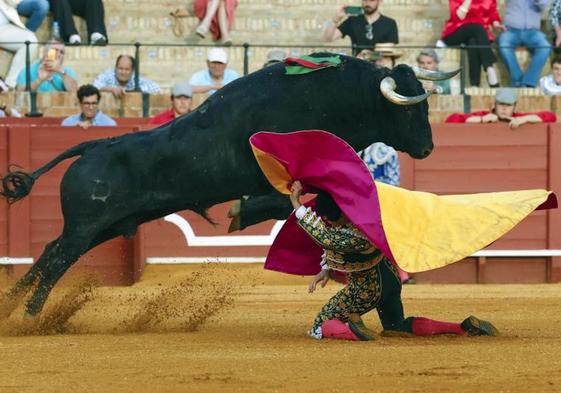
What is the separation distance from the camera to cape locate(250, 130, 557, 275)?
6555mm

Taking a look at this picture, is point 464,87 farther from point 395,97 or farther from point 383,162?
point 395,97

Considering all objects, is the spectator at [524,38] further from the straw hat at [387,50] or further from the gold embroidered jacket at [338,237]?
the gold embroidered jacket at [338,237]

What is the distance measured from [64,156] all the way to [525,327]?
101 inches

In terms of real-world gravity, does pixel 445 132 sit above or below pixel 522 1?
below

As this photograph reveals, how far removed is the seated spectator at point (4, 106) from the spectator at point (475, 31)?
382 centimetres

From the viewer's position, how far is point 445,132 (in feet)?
37.8

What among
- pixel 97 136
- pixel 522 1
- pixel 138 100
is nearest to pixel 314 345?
pixel 97 136

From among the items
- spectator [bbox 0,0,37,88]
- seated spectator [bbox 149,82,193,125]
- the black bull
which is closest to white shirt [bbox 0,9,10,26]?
spectator [bbox 0,0,37,88]

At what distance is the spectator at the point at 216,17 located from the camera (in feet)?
42.5

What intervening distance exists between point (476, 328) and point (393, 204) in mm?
769

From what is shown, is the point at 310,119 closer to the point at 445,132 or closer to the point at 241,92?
the point at 241,92

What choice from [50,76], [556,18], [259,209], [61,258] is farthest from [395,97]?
[556,18]

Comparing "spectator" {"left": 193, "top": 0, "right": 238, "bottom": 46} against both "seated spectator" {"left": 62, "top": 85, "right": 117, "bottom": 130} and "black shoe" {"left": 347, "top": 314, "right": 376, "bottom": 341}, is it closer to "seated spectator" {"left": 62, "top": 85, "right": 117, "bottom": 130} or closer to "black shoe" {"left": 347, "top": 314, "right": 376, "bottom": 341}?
"seated spectator" {"left": 62, "top": 85, "right": 117, "bottom": 130}

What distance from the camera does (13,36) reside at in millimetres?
12391
